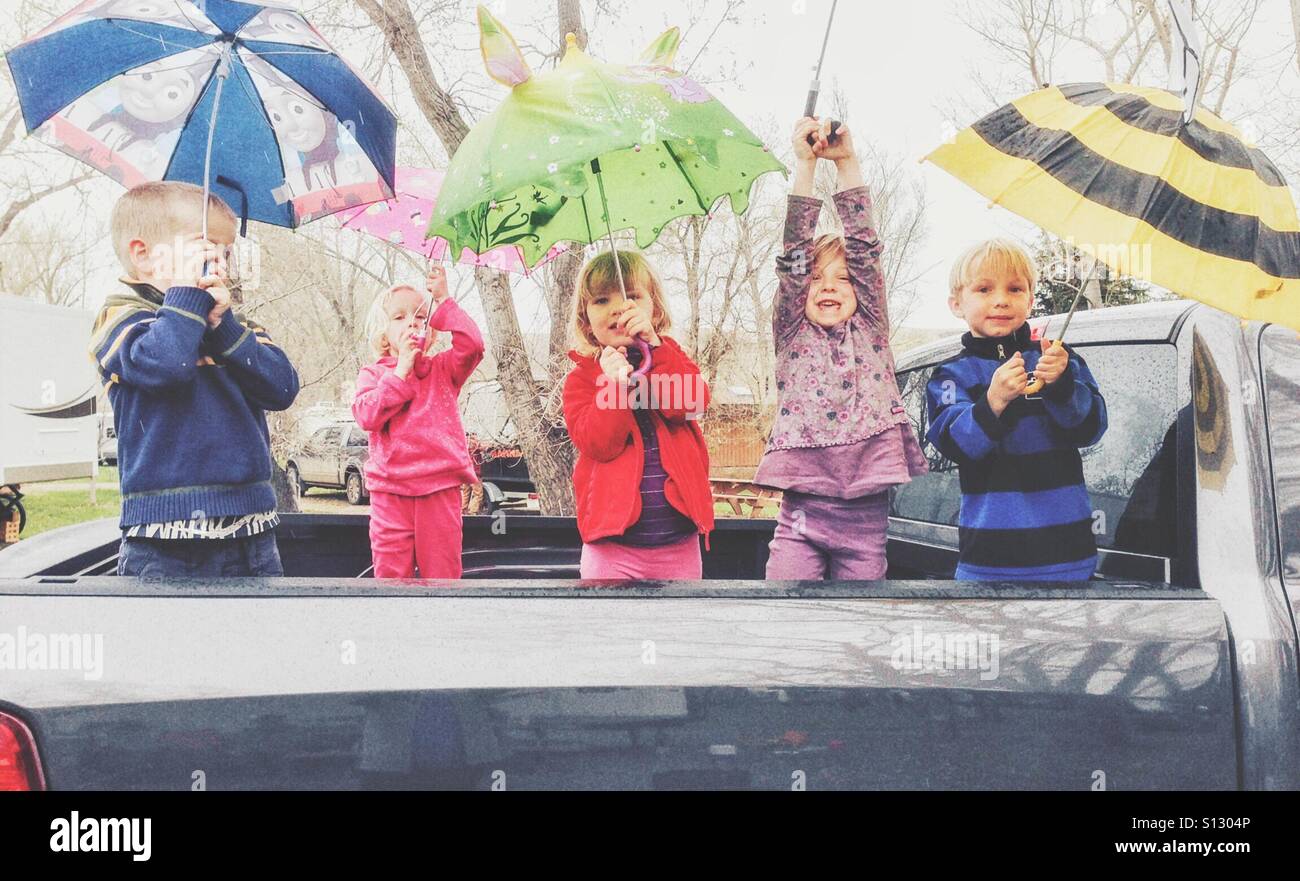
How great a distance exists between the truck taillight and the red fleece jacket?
136 centimetres

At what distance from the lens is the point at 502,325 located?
784 cm

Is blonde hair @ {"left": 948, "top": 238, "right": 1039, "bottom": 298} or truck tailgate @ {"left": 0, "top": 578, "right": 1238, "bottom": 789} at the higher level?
blonde hair @ {"left": 948, "top": 238, "right": 1039, "bottom": 298}

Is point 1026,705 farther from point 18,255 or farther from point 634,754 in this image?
point 18,255

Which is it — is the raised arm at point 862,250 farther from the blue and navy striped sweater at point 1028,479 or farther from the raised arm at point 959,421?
the blue and navy striped sweater at point 1028,479

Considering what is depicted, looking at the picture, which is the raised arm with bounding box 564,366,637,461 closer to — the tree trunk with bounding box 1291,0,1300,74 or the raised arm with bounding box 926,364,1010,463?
the raised arm with bounding box 926,364,1010,463

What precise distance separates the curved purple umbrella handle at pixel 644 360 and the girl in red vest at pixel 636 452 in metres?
0.02

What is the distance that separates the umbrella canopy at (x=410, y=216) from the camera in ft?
10.7

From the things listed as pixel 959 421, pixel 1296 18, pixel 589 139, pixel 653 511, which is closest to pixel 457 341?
pixel 653 511

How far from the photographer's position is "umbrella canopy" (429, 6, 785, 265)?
2031 millimetres

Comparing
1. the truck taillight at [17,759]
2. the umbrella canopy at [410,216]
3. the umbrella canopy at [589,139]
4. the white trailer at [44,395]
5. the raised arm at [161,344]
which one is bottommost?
the truck taillight at [17,759]

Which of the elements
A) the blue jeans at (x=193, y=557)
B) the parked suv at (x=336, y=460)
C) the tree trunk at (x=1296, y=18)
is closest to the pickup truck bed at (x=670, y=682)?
the blue jeans at (x=193, y=557)

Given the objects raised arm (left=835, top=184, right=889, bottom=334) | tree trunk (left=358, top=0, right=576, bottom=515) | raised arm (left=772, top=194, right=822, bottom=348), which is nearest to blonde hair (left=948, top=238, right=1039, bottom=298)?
raised arm (left=835, top=184, right=889, bottom=334)

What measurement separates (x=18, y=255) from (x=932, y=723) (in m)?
24.1
